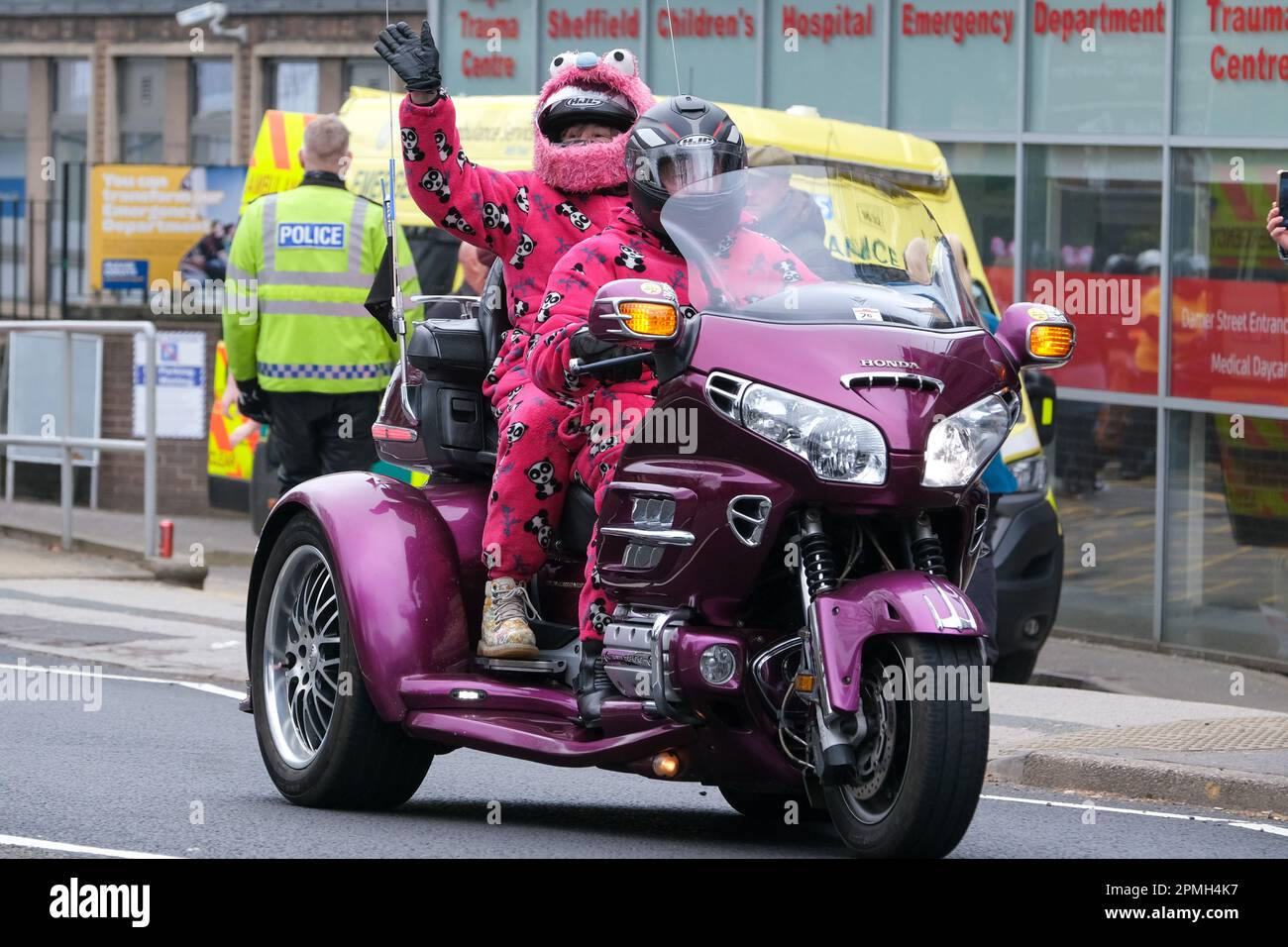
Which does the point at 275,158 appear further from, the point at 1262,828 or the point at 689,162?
the point at 1262,828

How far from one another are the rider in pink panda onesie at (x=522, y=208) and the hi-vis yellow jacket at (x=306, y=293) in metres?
3.48

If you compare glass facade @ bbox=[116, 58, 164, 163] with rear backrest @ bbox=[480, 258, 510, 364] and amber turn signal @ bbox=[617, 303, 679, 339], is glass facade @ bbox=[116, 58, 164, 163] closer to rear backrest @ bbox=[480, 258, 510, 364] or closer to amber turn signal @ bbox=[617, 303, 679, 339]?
rear backrest @ bbox=[480, 258, 510, 364]

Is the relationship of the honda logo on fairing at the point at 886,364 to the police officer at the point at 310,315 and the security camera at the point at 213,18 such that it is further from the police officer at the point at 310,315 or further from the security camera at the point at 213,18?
the security camera at the point at 213,18

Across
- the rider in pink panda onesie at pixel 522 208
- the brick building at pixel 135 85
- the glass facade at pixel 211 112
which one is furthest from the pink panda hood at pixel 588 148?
the glass facade at pixel 211 112

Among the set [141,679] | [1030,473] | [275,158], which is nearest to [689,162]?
[141,679]

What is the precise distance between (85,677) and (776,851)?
4.70 meters

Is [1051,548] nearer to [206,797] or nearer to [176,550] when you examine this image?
[206,797]

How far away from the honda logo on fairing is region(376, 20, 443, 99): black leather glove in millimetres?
1858

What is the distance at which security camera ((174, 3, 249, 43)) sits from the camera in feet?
90.7

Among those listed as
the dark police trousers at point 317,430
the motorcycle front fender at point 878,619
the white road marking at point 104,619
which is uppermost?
the dark police trousers at point 317,430

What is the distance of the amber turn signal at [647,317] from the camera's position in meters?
5.54

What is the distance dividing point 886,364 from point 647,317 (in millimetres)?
541

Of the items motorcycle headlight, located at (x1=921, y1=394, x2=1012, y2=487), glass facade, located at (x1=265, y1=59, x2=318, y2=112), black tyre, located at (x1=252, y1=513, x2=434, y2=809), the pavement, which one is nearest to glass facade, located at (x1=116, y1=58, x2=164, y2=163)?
glass facade, located at (x1=265, y1=59, x2=318, y2=112)
